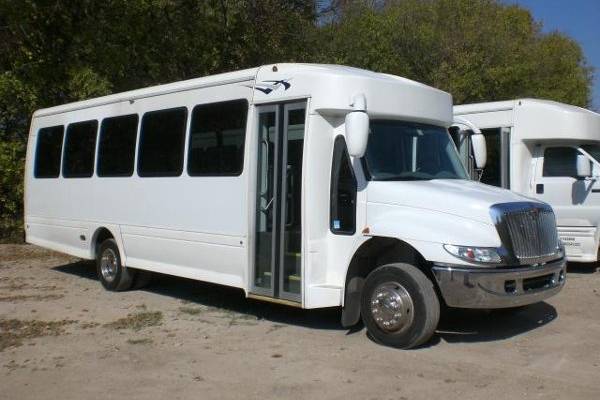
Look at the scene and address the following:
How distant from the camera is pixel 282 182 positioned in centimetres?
775

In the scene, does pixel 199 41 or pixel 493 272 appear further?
pixel 199 41

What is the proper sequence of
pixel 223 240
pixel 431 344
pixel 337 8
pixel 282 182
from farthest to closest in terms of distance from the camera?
pixel 337 8 < pixel 223 240 < pixel 282 182 < pixel 431 344

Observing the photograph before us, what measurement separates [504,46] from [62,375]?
77.6ft

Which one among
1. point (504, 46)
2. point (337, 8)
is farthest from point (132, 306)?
point (504, 46)

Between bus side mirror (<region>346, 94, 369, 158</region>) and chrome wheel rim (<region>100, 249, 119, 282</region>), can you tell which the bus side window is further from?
chrome wheel rim (<region>100, 249, 119, 282</region>)

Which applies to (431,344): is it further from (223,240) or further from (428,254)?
(223,240)

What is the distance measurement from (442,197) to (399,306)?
1.17 metres

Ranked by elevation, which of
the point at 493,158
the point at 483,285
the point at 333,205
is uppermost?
the point at 493,158

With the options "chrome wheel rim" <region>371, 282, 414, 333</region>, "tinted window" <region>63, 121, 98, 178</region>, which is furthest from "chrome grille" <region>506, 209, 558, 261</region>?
"tinted window" <region>63, 121, 98, 178</region>

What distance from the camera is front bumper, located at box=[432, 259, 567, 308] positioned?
6609mm

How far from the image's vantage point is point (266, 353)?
276 inches

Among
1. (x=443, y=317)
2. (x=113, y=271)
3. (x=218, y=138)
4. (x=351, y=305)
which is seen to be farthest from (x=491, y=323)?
(x=113, y=271)

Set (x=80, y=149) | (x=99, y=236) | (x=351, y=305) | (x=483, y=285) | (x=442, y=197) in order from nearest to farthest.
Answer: (x=483, y=285)
(x=442, y=197)
(x=351, y=305)
(x=99, y=236)
(x=80, y=149)

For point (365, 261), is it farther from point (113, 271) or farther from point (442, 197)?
point (113, 271)
